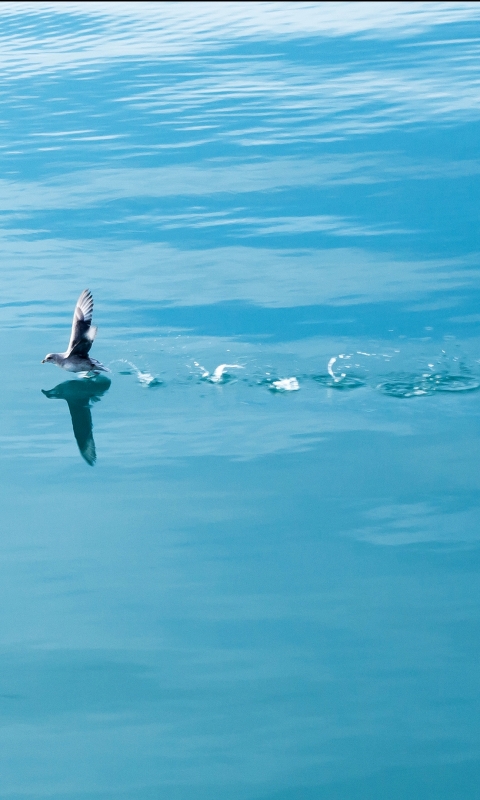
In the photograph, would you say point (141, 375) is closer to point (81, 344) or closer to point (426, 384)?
point (81, 344)

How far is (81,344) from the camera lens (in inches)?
731

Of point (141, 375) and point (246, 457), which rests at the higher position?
point (141, 375)

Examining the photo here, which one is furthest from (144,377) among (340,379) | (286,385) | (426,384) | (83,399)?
(426,384)

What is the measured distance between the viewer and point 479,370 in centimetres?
1828

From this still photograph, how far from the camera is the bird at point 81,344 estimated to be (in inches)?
730

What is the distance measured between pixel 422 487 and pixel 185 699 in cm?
528

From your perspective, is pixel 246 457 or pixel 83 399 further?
pixel 83 399

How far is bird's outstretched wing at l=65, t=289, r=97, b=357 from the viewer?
60.8 ft

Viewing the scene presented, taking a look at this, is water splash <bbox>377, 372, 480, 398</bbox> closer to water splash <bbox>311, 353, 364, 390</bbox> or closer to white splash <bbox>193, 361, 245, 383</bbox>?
water splash <bbox>311, 353, 364, 390</bbox>

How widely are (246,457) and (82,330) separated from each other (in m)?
4.18

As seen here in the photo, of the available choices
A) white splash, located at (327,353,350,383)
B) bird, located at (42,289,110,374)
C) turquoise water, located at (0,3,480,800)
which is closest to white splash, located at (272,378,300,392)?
turquoise water, located at (0,3,480,800)

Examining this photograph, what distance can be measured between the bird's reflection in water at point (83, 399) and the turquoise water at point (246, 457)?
86mm

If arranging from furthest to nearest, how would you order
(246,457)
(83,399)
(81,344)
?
(83,399)
(81,344)
(246,457)

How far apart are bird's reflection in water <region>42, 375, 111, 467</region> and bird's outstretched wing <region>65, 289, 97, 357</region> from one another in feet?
2.61
